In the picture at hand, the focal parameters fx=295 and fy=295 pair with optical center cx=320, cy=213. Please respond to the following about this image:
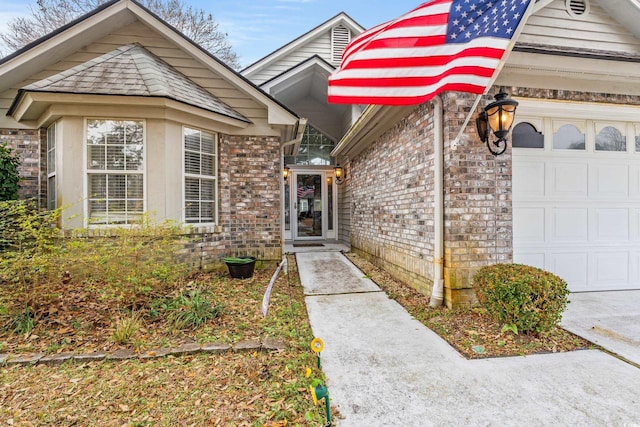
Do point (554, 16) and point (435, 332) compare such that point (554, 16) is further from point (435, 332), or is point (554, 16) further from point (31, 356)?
point (31, 356)

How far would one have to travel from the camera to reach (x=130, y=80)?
486 cm

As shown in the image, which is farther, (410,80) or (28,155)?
(28,155)

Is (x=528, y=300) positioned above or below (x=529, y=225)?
below

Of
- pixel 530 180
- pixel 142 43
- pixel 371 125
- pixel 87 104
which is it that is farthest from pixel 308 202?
pixel 530 180

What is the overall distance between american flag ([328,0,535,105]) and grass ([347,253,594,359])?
2.59 metres

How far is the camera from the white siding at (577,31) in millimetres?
4008

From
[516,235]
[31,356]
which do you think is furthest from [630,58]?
[31,356]

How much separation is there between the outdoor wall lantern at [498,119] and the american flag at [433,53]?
537mm

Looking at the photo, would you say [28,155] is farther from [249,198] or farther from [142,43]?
[249,198]

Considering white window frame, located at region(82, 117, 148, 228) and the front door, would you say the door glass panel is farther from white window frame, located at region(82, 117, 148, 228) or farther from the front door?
white window frame, located at region(82, 117, 148, 228)

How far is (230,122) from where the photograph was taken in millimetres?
5707

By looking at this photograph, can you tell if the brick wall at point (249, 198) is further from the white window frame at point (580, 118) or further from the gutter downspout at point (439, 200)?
the white window frame at point (580, 118)

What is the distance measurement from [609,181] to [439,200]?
2.85 meters

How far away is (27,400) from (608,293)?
673 centimetres
